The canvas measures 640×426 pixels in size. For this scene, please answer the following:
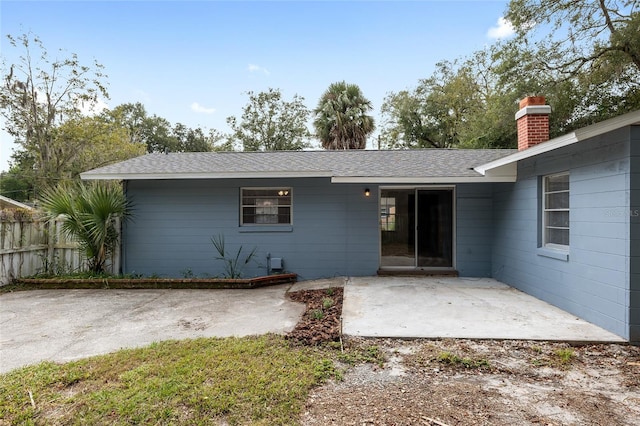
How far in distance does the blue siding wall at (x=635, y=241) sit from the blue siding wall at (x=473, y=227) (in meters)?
3.84

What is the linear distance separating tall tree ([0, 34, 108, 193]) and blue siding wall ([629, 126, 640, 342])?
69.5 feet

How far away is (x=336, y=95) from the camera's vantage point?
19344 mm

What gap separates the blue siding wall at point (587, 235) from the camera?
13.1 ft

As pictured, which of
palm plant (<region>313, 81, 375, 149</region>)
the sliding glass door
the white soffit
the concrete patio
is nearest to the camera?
the white soffit

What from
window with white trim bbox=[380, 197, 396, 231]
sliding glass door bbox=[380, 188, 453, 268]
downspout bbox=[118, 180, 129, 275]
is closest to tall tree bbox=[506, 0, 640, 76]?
sliding glass door bbox=[380, 188, 453, 268]

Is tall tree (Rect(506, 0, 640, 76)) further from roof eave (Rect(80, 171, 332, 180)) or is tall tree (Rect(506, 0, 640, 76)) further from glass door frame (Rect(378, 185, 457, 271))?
roof eave (Rect(80, 171, 332, 180))

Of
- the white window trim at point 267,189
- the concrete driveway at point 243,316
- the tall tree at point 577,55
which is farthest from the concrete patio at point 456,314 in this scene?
the tall tree at point 577,55

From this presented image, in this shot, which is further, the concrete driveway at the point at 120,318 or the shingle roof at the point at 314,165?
the shingle roof at the point at 314,165

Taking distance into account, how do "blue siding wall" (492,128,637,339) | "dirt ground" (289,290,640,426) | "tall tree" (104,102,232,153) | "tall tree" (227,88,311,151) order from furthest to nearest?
"tall tree" (104,102,232,153), "tall tree" (227,88,311,151), "blue siding wall" (492,128,637,339), "dirt ground" (289,290,640,426)

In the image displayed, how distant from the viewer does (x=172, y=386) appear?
283 cm

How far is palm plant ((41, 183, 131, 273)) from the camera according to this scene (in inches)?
285

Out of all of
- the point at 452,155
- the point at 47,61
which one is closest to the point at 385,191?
the point at 452,155

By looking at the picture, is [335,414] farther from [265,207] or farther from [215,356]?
[265,207]

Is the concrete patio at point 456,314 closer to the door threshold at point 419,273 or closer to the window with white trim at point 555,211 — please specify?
the door threshold at point 419,273
